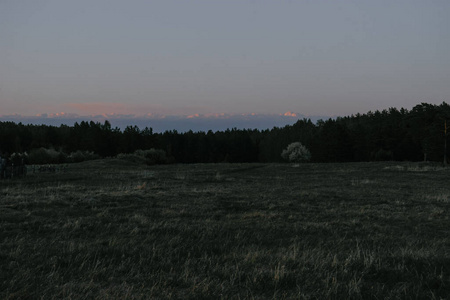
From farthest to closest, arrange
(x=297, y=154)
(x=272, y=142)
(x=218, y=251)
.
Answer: (x=272, y=142) → (x=297, y=154) → (x=218, y=251)

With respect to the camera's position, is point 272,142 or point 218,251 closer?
point 218,251

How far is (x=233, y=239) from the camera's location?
340 inches

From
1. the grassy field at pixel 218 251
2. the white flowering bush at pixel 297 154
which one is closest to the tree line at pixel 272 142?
the white flowering bush at pixel 297 154

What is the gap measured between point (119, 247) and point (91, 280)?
235 centimetres

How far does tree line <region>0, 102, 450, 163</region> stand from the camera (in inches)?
2968

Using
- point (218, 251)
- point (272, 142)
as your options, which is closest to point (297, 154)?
point (272, 142)

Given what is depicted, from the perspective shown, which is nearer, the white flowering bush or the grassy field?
the grassy field

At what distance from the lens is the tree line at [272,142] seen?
247 feet

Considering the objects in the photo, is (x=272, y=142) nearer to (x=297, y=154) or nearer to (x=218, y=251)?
(x=297, y=154)

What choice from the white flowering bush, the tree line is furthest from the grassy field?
the white flowering bush

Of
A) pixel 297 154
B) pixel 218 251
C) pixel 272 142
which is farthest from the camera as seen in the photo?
pixel 272 142

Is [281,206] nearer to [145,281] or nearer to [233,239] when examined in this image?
[233,239]

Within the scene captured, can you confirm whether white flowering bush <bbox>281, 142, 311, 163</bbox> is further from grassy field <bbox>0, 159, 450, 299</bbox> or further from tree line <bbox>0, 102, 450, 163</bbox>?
grassy field <bbox>0, 159, 450, 299</bbox>

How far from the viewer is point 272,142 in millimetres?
124375
